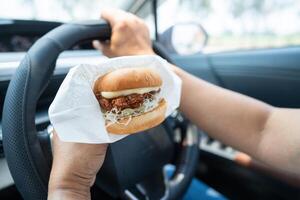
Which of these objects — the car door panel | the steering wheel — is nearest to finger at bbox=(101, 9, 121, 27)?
the steering wheel

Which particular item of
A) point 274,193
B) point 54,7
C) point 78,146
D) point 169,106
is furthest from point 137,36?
point 274,193

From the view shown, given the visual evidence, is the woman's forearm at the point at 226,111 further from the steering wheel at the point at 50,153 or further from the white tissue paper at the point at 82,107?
the white tissue paper at the point at 82,107

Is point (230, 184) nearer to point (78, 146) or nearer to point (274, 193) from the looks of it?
point (274, 193)

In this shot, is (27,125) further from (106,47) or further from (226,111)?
(226,111)

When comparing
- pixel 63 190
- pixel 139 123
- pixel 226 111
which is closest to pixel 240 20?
pixel 226 111

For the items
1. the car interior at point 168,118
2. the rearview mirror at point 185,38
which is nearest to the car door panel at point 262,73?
the car interior at point 168,118
